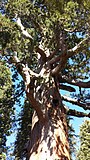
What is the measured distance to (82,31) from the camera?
8352 mm

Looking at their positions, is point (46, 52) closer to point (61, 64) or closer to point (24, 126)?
point (61, 64)

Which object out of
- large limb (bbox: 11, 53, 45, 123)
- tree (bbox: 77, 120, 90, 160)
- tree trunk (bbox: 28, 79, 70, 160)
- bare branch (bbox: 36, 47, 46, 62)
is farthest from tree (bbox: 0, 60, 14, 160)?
tree (bbox: 77, 120, 90, 160)

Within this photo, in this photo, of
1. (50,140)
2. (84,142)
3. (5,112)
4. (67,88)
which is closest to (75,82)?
(67,88)

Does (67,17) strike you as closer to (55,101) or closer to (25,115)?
(55,101)

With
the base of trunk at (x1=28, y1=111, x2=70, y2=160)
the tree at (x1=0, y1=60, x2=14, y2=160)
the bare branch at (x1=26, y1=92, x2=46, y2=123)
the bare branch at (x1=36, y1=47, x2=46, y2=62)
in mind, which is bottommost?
the base of trunk at (x1=28, y1=111, x2=70, y2=160)

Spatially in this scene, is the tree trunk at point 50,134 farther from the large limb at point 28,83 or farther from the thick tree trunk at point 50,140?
the large limb at point 28,83

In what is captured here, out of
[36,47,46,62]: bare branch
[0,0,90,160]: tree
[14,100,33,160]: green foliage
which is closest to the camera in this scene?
[0,0,90,160]: tree

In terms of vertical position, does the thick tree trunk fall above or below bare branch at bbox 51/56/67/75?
below

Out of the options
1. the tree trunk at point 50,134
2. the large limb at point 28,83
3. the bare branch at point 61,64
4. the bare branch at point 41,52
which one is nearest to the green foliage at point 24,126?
the bare branch at point 41,52

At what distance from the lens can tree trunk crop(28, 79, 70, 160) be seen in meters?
6.93

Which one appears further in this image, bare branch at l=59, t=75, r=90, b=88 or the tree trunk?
bare branch at l=59, t=75, r=90, b=88

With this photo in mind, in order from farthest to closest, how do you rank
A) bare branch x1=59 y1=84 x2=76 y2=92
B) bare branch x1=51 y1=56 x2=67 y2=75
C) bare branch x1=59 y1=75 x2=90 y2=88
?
1. bare branch x1=59 y1=84 x2=76 y2=92
2. bare branch x1=59 y1=75 x2=90 y2=88
3. bare branch x1=51 y1=56 x2=67 y2=75

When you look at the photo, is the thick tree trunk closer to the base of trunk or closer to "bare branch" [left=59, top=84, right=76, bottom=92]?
the base of trunk

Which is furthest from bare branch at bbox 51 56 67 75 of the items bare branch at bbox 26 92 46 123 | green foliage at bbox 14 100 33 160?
green foliage at bbox 14 100 33 160
